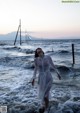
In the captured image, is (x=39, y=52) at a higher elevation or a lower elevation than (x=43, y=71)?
higher

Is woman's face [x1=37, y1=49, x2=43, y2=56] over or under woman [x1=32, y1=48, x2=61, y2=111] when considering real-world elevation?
over

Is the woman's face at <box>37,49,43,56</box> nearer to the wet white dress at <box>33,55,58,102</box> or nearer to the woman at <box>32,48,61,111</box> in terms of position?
the woman at <box>32,48,61,111</box>

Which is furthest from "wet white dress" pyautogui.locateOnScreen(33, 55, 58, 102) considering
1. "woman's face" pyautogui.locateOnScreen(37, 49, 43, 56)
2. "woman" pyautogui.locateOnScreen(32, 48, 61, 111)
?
"woman's face" pyautogui.locateOnScreen(37, 49, 43, 56)

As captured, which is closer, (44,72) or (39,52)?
(39,52)

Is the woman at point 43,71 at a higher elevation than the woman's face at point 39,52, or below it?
below

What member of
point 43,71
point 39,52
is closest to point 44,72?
point 43,71

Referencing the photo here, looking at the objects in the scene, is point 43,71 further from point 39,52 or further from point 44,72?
point 39,52

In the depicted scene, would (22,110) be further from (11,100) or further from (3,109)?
(11,100)

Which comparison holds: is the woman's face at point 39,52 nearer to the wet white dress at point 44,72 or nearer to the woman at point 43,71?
the woman at point 43,71

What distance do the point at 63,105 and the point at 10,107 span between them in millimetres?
2104

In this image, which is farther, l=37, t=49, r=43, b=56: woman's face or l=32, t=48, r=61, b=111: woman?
l=32, t=48, r=61, b=111: woman

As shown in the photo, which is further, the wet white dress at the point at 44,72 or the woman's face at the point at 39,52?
the wet white dress at the point at 44,72

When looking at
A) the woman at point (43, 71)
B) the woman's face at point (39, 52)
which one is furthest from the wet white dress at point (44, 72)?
the woman's face at point (39, 52)

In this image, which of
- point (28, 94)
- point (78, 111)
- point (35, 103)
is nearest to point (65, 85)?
point (28, 94)
